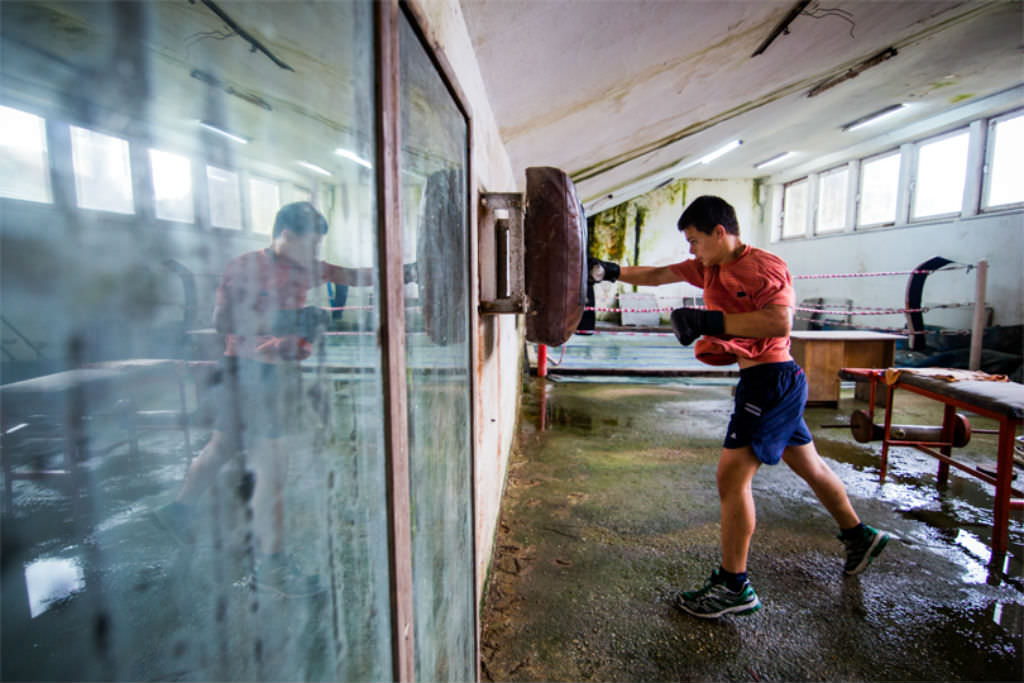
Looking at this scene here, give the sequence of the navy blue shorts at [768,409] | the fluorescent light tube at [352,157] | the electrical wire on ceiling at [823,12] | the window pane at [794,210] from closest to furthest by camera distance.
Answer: the fluorescent light tube at [352,157]
the navy blue shorts at [768,409]
the electrical wire on ceiling at [823,12]
the window pane at [794,210]

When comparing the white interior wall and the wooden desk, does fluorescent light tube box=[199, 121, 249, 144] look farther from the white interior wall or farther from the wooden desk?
the white interior wall

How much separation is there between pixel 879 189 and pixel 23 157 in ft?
40.1

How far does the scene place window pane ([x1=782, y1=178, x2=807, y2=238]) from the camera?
Result: 11867 mm

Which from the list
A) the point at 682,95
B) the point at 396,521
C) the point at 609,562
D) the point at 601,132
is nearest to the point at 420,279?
the point at 396,521

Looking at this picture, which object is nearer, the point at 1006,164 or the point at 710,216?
the point at 710,216

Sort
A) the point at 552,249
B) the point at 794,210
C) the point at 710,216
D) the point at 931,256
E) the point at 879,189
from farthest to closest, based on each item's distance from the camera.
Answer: the point at 794,210 < the point at 879,189 < the point at 931,256 < the point at 710,216 < the point at 552,249

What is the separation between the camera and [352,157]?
0.56 meters

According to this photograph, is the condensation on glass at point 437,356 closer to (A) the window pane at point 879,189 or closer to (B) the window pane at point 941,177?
(B) the window pane at point 941,177

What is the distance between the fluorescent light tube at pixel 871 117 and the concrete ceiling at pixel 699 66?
0.29 meters

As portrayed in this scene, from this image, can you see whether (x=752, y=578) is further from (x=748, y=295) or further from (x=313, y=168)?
(x=313, y=168)

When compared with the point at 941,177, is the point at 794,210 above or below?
above

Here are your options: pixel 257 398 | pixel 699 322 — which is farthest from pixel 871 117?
pixel 257 398

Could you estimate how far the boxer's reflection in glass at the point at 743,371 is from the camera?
6.61 feet

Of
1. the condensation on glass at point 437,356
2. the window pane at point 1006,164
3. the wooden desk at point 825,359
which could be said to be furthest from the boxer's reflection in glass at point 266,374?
the window pane at point 1006,164
